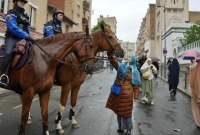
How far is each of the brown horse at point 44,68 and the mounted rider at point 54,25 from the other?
979 millimetres

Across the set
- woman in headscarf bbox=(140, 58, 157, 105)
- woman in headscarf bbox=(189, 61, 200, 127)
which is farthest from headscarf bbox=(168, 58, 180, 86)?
woman in headscarf bbox=(189, 61, 200, 127)

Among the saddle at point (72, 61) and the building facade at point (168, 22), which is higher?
the building facade at point (168, 22)

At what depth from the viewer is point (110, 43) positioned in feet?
22.1

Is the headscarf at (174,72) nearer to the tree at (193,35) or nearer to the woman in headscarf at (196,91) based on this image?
the woman in headscarf at (196,91)

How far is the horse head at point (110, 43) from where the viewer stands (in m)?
6.65

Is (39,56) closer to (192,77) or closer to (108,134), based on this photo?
(108,134)

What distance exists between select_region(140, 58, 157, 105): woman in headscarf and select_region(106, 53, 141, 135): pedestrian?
17.3ft

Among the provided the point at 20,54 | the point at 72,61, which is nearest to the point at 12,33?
the point at 20,54

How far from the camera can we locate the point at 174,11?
7281cm

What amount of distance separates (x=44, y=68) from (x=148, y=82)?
290 inches

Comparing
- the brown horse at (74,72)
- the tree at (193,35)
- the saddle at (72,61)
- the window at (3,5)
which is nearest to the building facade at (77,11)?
the window at (3,5)

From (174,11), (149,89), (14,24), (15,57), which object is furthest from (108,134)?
(174,11)

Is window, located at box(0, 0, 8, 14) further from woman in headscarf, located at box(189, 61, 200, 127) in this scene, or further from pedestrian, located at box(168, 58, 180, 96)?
woman in headscarf, located at box(189, 61, 200, 127)

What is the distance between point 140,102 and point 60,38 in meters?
7.14
